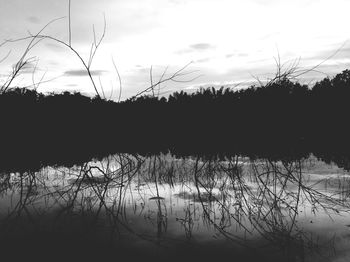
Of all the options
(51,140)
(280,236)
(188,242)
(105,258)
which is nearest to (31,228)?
(105,258)

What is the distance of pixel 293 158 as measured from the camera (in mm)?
6508

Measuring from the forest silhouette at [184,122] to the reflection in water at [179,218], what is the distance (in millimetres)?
2946

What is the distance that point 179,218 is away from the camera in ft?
10.7

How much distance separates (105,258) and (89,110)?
12.5 meters

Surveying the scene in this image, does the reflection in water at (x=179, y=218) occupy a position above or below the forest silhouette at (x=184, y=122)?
below

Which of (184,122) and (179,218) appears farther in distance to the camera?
(184,122)

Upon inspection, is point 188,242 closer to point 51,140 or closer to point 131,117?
point 51,140

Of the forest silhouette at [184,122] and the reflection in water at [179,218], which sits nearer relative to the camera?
the reflection in water at [179,218]

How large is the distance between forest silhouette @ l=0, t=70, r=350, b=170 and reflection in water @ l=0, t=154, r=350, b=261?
116 inches

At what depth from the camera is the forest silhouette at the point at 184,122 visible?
863 centimetres

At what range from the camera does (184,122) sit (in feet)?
44.8

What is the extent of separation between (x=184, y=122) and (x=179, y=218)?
34.3 ft

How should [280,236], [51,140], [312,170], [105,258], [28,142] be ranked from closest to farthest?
[105,258], [280,236], [312,170], [28,142], [51,140]

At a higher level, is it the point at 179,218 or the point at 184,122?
the point at 184,122
